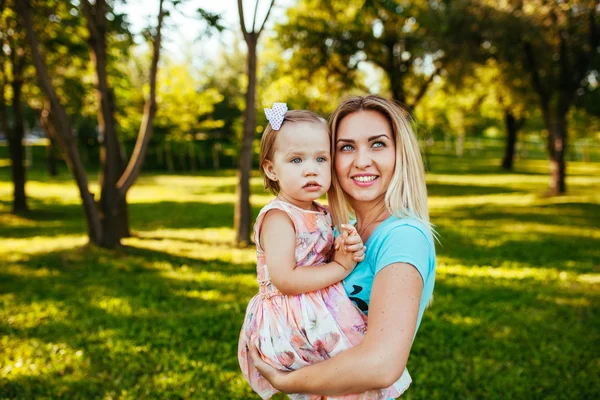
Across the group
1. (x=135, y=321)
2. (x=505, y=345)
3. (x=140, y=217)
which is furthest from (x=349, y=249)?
(x=140, y=217)

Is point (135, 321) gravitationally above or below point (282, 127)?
below

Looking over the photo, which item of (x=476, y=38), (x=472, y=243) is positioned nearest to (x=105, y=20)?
(x=472, y=243)

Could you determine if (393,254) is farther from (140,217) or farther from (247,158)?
(140,217)

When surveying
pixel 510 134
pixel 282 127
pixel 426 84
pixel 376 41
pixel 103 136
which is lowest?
pixel 282 127

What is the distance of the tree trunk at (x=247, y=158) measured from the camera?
387 inches

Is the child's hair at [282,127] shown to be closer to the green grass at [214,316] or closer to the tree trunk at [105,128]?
the green grass at [214,316]

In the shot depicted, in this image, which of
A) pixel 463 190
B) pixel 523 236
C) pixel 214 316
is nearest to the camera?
pixel 214 316

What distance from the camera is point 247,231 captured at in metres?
10.7

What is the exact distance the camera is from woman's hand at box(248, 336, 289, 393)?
179 centimetres

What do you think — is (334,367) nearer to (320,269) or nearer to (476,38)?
(320,269)

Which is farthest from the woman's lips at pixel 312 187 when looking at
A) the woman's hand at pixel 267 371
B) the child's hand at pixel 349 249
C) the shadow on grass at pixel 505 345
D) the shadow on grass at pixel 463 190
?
the shadow on grass at pixel 463 190

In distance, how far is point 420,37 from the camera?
19.3 meters

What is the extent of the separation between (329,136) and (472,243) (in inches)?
396

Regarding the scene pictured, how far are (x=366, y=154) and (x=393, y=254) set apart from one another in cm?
44
